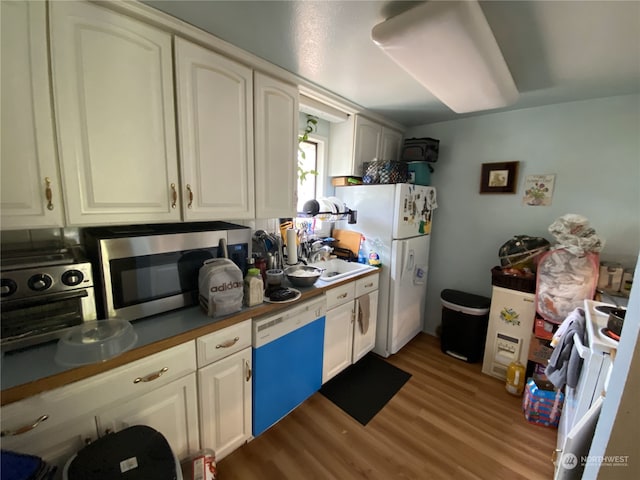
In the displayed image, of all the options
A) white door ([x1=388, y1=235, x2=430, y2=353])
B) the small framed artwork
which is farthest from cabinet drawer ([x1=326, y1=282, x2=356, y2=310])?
the small framed artwork

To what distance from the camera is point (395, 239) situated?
229cm

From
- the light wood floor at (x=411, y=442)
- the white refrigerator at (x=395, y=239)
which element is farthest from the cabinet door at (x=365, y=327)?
the light wood floor at (x=411, y=442)

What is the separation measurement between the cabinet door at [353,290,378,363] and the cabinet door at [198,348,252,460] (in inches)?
40.0

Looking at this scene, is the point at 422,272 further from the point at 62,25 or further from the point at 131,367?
the point at 62,25

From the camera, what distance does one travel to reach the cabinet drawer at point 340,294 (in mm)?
1861

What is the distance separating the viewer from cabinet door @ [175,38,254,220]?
4.23ft

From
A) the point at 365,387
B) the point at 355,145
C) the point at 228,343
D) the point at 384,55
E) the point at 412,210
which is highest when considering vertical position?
the point at 384,55

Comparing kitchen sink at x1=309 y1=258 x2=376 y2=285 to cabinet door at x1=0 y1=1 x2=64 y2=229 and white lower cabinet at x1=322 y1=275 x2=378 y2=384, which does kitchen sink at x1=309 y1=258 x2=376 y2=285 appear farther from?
cabinet door at x1=0 y1=1 x2=64 y2=229

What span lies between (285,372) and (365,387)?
0.83 metres

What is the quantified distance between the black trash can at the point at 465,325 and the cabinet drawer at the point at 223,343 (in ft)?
6.37

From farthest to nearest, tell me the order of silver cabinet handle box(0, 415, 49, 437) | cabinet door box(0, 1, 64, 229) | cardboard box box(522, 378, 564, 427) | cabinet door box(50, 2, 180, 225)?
cardboard box box(522, 378, 564, 427)
cabinet door box(50, 2, 180, 225)
cabinet door box(0, 1, 64, 229)
silver cabinet handle box(0, 415, 49, 437)

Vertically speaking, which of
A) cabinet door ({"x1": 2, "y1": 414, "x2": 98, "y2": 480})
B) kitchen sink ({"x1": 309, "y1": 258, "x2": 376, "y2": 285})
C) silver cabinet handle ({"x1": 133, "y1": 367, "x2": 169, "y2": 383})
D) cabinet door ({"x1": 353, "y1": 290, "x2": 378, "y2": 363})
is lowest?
cabinet door ({"x1": 353, "y1": 290, "x2": 378, "y2": 363})

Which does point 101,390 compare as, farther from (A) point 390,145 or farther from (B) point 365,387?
(A) point 390,145

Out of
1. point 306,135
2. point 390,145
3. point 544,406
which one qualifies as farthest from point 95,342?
point 390,145
